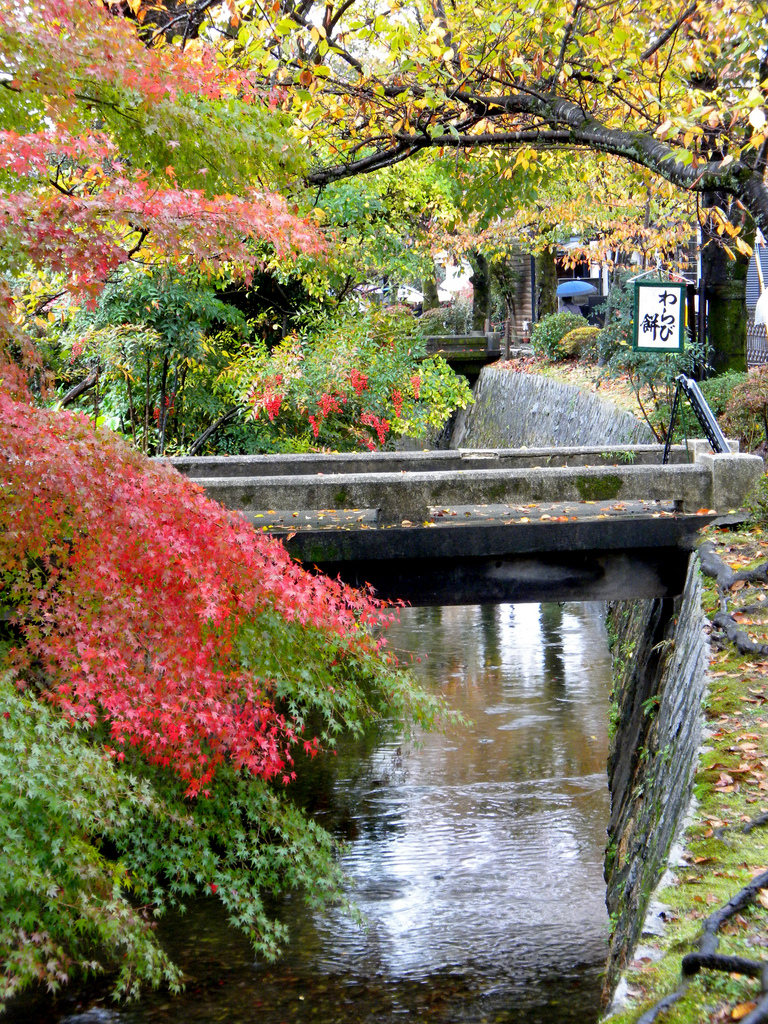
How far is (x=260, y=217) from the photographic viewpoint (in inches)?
256

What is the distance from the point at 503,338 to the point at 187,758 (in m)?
30.8

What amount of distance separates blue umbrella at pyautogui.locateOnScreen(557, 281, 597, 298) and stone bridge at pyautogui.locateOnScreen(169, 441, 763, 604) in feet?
93.5

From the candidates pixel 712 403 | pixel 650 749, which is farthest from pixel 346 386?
pixel 650 749

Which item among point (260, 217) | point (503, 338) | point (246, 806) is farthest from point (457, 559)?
point (503, 338)

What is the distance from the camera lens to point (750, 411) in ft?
36.4

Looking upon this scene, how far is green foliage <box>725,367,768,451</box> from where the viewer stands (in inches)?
427

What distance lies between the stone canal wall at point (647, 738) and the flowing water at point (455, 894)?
0.55m

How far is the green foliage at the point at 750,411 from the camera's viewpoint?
35.6 feet

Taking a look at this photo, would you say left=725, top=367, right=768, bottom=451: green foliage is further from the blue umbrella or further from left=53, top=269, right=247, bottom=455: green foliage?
the blue umbrella

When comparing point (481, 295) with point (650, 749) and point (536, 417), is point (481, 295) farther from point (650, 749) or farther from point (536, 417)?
point (650, 749)

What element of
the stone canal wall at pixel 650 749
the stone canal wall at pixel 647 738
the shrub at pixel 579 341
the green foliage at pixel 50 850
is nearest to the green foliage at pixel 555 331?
the shrub at pixel 579 341

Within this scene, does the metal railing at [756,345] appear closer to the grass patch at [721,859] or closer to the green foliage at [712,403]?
the green foliage at [712,403]

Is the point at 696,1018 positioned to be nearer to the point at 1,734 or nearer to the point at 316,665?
the point at 1,734

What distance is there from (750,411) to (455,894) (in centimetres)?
612
